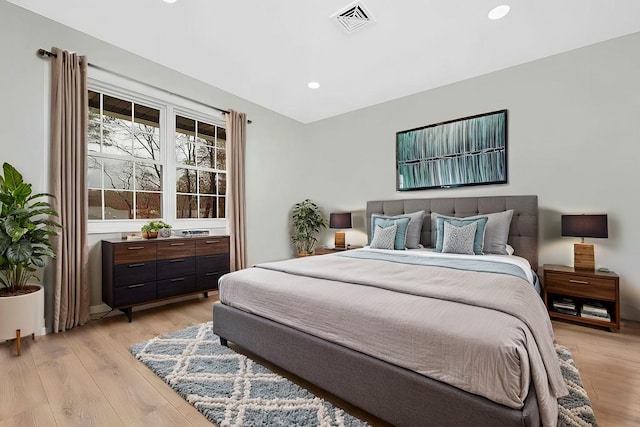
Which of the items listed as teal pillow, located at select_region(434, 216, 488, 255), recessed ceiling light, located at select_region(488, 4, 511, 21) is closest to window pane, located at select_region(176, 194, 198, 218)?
teal pillow, located at select_region(434, 216, 488, 255)

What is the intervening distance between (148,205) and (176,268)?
0.87 metres

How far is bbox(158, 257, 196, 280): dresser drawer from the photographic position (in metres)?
3.15

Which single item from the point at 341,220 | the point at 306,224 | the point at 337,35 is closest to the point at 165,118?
the point at 337,35

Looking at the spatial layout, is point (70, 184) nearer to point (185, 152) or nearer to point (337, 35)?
point (185, 152)

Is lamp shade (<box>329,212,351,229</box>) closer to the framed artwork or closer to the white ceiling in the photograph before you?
the framed artwork

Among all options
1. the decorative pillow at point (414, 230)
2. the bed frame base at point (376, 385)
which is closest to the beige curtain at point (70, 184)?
the bed frame base at point (376, 385)

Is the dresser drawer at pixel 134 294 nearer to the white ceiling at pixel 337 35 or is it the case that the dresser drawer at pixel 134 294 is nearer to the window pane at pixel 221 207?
the window pane at pixel 221 207

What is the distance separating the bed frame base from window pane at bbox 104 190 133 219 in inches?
85.9

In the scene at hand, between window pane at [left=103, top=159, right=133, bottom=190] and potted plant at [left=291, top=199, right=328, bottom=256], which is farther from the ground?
window pane at [left=103, top=159, right=133, bottom=190]

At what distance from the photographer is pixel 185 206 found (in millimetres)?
3865

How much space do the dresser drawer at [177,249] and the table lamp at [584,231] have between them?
384cm

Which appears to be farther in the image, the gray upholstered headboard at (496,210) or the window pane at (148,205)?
the window pane at (148,205)

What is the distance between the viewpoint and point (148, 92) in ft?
11.1

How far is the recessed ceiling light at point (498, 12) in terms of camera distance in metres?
2.53
